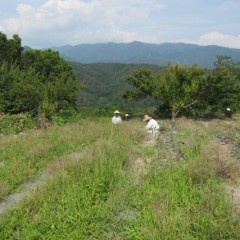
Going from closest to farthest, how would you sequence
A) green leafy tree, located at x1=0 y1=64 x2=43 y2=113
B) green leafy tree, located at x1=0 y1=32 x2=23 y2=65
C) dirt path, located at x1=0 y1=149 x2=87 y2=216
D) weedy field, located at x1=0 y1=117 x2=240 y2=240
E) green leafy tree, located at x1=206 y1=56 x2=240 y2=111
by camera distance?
weedy field, located at x1=0 y1=117 x2=240 y2=240 → dirt path, located at x1=0 y1=149 x2=87 y2=216 → green leafy tree, located at x1=0 y1=64 x2=43 y2=113 → green leafy tree, located at x1=206 y1=56 x2=240 y2=111 → green leafy tree, located at x1=0 y1=32 x2=23 y2=65

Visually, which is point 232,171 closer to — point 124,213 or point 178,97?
point 124,213

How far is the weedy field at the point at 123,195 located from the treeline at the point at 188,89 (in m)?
11.5

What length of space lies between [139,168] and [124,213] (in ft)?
6.96

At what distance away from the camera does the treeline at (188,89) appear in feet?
67.0

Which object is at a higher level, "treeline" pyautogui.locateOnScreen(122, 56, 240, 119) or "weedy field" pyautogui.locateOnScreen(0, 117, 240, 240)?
"weedy field" pyautogui.locateOnScreen(0, 117, 240, 240)

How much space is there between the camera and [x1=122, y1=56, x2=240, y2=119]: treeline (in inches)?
804

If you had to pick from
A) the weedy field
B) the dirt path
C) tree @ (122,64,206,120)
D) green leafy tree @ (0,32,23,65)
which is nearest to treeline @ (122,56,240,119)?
tree @ (122,64,206,120)

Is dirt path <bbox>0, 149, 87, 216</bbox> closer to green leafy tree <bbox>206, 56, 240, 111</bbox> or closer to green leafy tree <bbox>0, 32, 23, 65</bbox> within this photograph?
green leafy tree <bbox>206, 56, 240, 111</bbox>

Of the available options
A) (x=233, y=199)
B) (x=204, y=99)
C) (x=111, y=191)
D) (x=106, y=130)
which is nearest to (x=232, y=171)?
(x=233, y=199)

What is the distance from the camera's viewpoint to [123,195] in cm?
593

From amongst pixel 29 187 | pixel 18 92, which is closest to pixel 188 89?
pixel 18 92

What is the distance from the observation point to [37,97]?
2075cm

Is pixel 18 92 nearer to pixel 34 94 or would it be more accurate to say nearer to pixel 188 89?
pixel 34 94

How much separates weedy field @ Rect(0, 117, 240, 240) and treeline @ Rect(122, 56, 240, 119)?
453 inches
